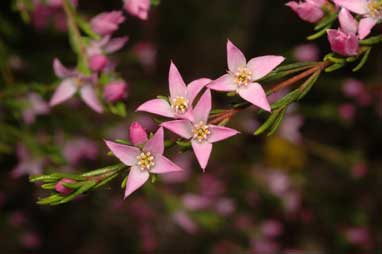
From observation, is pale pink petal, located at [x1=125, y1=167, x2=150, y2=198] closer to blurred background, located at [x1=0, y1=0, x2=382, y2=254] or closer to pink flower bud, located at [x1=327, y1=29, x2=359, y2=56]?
pink flower bud, located at [x1=327, y1=29, x2=359, y2=56]

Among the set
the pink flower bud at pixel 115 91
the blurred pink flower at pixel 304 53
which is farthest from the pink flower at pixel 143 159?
the blurred pink flower at pixel 304 53

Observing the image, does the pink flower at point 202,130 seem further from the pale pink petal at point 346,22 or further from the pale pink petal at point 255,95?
the pale pink petal at point 346,22

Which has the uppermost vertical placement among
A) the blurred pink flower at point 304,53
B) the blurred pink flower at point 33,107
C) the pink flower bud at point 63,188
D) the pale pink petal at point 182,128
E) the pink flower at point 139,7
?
the pink flower at point 139,7

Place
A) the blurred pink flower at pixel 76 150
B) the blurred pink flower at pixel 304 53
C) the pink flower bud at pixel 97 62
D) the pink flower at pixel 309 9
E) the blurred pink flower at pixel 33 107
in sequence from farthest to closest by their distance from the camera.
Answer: the blurred pink flower at pixel 304 53, the blurred pink flower at pixel 76 150, the blurred pink flower at pixel 33 107, the pink flower bud at pixel 97 62, the pink flower at pixel 309 9

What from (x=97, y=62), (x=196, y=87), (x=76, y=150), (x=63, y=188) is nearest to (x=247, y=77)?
(x=196, y=87)

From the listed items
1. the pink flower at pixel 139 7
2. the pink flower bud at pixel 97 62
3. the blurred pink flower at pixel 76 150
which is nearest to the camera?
the pink flower at pixel 139 7

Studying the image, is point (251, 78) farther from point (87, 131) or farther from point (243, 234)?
point (243, 234)

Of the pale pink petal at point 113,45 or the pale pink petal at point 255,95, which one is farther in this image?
the pale pink petal at point 113,45

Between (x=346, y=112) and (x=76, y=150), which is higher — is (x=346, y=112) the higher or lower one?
the lower one

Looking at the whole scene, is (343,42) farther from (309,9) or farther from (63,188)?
(63,188)
